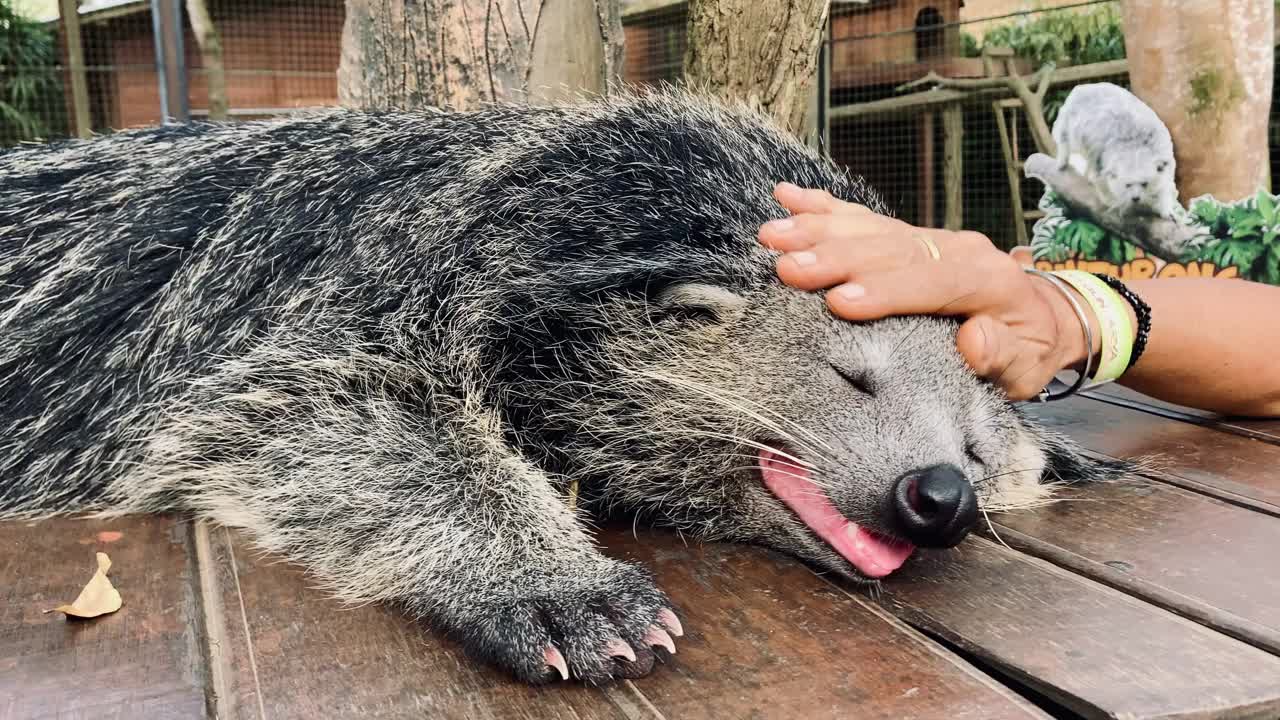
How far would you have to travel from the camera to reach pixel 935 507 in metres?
1.56

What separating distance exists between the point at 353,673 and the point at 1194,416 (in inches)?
88.8

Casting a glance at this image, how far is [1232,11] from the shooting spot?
14.4ft

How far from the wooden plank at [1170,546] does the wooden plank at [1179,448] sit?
3.4 inches

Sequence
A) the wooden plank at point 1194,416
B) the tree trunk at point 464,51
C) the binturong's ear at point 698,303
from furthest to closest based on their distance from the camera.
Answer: the tree trunk at point 464,51 < the wooden plank at point 1194,416 < the binturong's ear at point 698,303

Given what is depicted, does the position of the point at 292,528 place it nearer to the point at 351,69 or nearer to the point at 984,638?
the point at 984,638

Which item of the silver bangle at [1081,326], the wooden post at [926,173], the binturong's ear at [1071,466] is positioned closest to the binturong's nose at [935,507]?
the binturong's ear at [1071,466]

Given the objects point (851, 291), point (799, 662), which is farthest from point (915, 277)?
point (799, 662)

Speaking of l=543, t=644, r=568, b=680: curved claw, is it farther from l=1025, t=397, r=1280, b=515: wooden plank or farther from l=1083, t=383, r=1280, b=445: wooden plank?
l=1083, t=383, r=1280, b=445: wooden plank

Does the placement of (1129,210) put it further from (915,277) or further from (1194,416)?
(915,277)

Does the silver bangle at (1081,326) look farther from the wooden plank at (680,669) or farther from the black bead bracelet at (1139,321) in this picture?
the wooden plank at (680,669)

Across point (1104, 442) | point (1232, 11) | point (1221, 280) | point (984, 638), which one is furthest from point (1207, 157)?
point (984, 638)

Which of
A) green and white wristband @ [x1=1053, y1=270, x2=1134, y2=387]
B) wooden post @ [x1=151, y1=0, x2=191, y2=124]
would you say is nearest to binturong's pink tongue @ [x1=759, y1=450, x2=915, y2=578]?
green and white wristband @ [x1=1053, y1=270, x2=1134, y2=387]

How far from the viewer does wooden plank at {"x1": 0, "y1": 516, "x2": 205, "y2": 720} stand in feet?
4.07

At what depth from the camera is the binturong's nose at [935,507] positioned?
5.12 feet
